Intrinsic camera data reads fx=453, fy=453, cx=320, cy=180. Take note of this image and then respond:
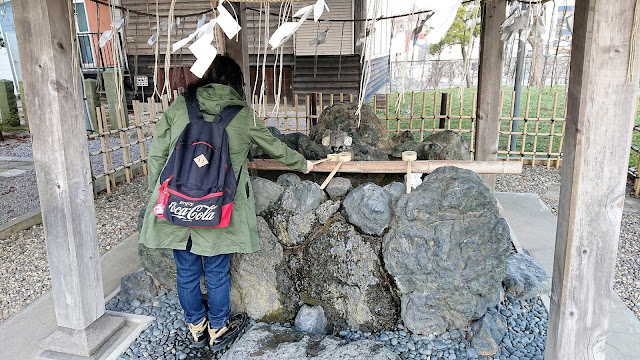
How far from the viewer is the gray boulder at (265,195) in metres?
3.18

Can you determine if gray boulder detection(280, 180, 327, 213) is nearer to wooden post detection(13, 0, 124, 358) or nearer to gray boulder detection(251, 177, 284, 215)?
gray boulder detection(251, 177, 284, 215)

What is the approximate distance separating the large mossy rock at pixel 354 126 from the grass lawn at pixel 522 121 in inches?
65.5

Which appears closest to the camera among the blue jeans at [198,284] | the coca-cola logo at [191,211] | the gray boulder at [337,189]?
the coca-cola logo at [191,211]

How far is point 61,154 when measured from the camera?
2.51 meters

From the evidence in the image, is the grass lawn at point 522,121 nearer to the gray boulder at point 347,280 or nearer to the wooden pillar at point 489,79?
the wooden pillar at point 489,79

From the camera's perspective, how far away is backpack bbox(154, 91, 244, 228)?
240cm

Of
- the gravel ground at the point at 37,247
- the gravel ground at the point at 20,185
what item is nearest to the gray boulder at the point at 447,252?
the gravel ground at the point at 37,247

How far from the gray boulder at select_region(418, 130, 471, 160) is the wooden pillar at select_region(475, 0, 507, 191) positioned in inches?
11.0

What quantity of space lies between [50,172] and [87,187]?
0.22m

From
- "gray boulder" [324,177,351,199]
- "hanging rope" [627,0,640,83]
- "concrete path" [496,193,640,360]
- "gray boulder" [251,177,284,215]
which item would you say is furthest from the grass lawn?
"hanging rope" [627,0,640,83]

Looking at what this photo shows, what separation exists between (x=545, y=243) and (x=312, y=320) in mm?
2695

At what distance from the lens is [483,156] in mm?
4520

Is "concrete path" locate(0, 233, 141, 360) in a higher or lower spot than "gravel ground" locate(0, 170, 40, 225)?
lower

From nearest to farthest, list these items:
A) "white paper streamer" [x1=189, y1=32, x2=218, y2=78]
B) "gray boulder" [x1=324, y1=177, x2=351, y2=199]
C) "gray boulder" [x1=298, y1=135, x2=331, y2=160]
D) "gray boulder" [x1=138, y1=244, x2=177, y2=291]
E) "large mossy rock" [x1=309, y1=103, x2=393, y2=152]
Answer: "white paper streamer" [x1=189, y1=32, x2=218, y2=78] → "gray boulder" [x1=324, y1=177, x2=351, y2=199] → "gray boulder" [x1=138, y1=244, x2=177, y2=291] → "gray boulder" [x1=298, y1=135, x2=331, y2=160] → "large mossy rock" [x1=309, y1=103, x2=393, y2=152]
